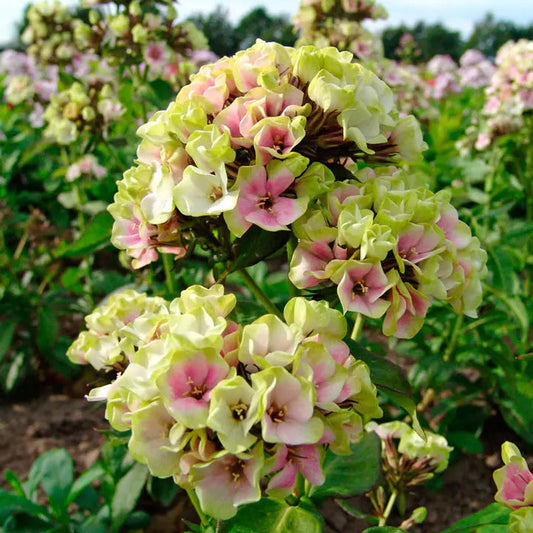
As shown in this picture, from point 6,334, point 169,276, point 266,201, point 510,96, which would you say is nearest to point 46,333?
point 6,334

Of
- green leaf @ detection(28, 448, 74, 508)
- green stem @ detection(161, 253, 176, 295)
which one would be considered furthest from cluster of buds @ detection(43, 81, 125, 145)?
green leaf @ detection(28, 448, 74, 508)

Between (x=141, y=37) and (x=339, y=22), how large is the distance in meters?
1.04

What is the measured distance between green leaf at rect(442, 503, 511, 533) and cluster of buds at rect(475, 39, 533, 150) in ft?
7.40

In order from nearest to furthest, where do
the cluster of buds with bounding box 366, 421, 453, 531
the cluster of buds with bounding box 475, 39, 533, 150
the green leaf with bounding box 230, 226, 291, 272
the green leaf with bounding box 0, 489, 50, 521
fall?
the green leaf with bounding box 230, 226, 291, 272
the cluster of buds with bounding box 366, 421, 453, 531
the green leaf with bounding box 0, 489, 50, 521
the cluster of buds with bounding box 475, 39, 533, 150

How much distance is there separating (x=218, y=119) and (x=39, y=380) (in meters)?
2.47

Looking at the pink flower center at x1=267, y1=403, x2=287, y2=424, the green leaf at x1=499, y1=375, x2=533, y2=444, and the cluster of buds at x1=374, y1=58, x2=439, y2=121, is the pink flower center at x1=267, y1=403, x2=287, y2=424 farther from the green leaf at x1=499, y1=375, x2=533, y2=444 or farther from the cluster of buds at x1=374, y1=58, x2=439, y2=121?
the cluster of buds at x1=374, y1=58, x2=439, y2=121

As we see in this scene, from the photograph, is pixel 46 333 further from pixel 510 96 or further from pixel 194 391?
pixel 510 96

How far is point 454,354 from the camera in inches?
85.5

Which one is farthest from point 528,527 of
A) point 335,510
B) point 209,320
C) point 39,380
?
point 39,380

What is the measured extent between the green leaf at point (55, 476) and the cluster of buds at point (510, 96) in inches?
93.1

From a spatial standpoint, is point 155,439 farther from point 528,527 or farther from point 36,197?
point 36,197

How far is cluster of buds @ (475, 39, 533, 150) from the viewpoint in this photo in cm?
294

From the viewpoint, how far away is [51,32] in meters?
3.76

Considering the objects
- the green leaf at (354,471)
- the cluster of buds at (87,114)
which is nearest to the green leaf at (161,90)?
the cluster of buds at (87,114)
